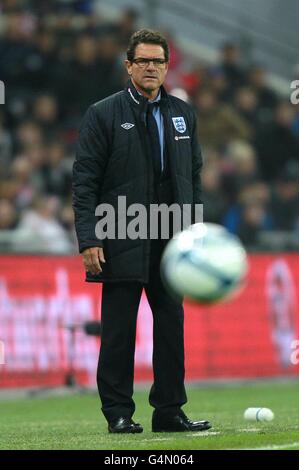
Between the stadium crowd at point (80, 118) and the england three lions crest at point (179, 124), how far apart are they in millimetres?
7116

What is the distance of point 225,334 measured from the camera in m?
16.9

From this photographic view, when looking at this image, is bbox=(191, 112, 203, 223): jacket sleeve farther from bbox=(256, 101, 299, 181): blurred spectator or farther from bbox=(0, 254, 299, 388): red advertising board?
bbox=(256, 101, 299, 181): blurred spectator

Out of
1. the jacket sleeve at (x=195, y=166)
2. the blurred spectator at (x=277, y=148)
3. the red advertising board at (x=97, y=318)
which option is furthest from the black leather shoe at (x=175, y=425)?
the blurred spectator at (x=277, y=148)

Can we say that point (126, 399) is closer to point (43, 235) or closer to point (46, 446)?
point (46, 446)

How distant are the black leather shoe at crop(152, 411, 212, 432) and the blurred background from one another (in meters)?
5.89

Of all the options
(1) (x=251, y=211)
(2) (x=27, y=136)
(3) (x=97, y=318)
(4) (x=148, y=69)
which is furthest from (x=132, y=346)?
(1) (x=251, y=211)

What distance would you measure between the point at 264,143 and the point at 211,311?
4.70 metres

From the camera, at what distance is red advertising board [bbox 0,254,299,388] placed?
15164mm

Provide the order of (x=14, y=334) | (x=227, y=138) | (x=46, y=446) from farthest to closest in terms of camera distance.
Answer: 1. (x=227, y=138)
2. (x=14, y=334)
3. (x=46, y=446)

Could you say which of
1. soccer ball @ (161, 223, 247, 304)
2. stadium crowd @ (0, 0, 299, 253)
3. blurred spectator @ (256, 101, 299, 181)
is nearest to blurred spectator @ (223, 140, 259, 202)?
stadium crowd @ (0, 0, 299, 253)

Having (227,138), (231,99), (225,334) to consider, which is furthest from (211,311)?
(231,99)

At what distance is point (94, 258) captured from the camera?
859cm

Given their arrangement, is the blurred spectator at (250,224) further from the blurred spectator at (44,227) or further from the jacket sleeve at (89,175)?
the jacket sleeve at (89,175)

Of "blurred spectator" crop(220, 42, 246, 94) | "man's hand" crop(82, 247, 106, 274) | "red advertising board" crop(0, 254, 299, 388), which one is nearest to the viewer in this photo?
"man's hand" crop(82, 247, 106, 274)
